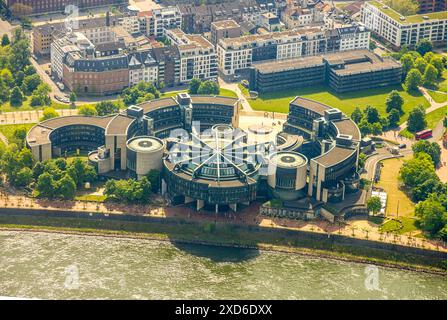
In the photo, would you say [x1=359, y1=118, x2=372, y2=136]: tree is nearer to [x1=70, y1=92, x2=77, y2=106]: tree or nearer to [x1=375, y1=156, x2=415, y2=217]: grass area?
[x1=375, y1=156, x2=415, y2=217]: grass area

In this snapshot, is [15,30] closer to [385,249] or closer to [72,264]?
[72,264]

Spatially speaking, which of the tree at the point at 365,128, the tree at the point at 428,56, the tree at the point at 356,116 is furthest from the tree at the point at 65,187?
the tree at the point at 428,56

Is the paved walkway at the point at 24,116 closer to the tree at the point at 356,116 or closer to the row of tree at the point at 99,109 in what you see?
the row of tree at the point at 99,109

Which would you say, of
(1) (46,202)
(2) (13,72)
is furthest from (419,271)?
(2) (13,72)

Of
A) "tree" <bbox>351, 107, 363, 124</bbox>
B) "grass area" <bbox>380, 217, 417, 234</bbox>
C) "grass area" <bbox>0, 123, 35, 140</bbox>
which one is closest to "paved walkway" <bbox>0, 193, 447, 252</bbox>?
"grass area" <bbox>380, 217, 417, 234</bbox>

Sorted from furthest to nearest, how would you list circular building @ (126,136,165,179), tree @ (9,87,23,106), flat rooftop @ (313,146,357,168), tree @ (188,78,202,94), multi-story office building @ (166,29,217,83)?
multi-story office building @ (166,29,217,83) < tree @ (188,78,202,94) < tree @ (9,87,23,106) < circular building @ (126,136,165,179) < flat rooftop @ (313,146,357,168)

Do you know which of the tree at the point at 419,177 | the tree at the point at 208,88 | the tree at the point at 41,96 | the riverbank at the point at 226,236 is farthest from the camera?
the tree at the point at 208,88
